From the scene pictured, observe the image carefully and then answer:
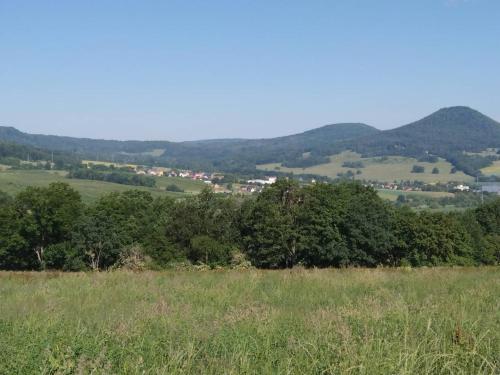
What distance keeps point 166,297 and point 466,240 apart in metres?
52.8

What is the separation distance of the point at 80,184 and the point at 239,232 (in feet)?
325

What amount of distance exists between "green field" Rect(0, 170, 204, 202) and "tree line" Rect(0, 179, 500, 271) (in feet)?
173

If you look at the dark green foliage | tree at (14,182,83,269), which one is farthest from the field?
tree at (14,182,83,269)

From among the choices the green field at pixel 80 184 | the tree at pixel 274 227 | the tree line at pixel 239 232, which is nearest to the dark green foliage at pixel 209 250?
the tree line at pixel 239 232

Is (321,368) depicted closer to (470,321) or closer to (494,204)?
(470,321)

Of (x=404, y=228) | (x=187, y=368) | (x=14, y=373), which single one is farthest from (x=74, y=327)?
(x=404, y=228)

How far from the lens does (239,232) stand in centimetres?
5947

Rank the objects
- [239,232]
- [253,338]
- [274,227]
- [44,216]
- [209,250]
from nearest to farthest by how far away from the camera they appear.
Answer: [253,338] → [209,250] → [274,227] → [44,216] → [239,232]

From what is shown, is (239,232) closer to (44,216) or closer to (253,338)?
(44,216)

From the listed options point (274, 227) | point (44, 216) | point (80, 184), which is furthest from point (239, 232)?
point (80, 184)

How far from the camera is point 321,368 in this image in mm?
5062

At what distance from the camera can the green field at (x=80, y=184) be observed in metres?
126

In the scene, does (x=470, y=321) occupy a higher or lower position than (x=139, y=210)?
higher

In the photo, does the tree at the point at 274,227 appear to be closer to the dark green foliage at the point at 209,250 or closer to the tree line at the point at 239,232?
the tree line at the point at 239,232
